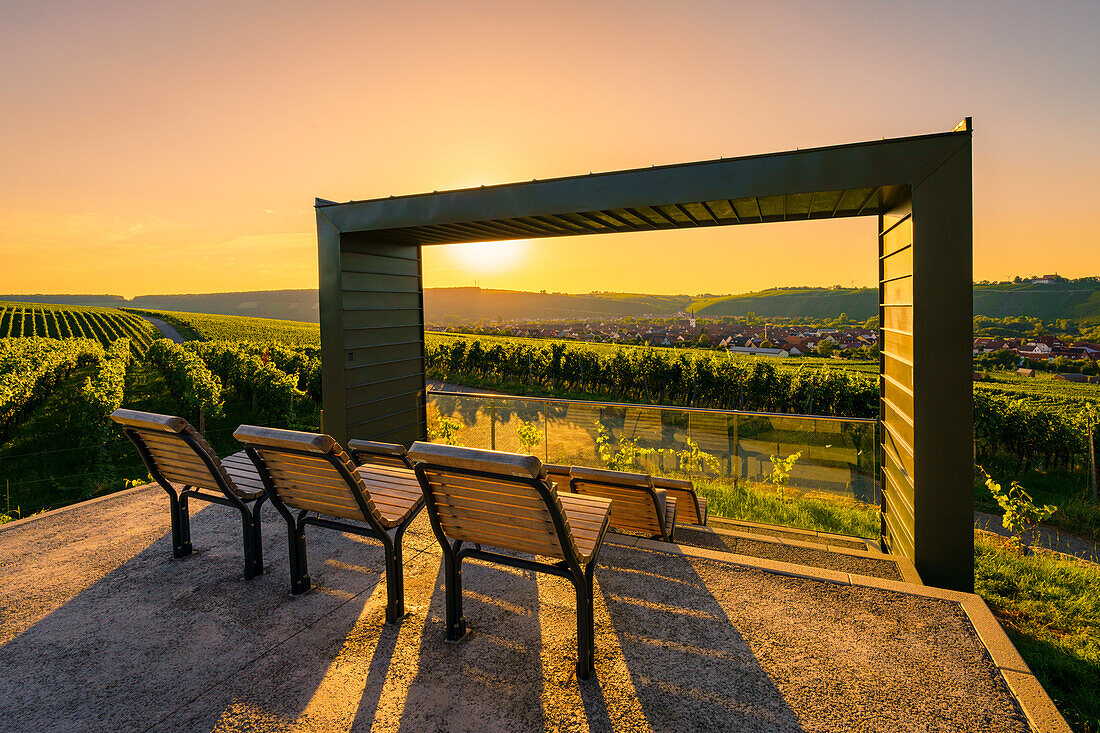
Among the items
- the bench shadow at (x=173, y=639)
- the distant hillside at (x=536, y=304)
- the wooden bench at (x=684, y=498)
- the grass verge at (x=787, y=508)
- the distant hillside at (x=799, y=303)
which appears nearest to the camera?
the bench shadow at (x=173, y=639)

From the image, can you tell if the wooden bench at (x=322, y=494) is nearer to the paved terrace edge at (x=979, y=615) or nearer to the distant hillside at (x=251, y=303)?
the paved terrace edge at (x=979, y=615)

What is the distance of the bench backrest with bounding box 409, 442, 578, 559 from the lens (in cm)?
193

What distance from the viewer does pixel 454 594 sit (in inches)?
97.0

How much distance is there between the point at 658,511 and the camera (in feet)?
11.3

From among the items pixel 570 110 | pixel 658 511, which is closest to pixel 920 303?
pixel 658 511

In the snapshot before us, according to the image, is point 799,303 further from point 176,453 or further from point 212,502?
point 176,453

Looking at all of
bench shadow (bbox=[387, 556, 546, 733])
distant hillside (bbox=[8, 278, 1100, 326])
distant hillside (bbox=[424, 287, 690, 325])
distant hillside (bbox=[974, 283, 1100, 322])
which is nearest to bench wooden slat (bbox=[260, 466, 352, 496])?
bench shadow (bbox=[387, 556, 546, 733])

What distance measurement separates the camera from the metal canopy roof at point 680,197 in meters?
3.46

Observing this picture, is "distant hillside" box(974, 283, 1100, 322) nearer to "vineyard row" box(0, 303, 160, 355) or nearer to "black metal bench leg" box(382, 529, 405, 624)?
"black metal bench leg" box(382, 529, 405, 624)

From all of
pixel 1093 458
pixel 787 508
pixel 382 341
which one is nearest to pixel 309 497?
pixel 382 341

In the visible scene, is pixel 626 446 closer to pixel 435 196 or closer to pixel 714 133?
pixel 435 196

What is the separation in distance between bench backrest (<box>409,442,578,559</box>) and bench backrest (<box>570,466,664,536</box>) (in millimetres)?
1288

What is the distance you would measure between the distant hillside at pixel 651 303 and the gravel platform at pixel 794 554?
71.2 m

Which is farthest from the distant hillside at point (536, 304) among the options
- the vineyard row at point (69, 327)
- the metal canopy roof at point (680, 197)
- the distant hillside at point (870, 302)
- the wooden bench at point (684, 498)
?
the wooden bench at point (684, 498)
